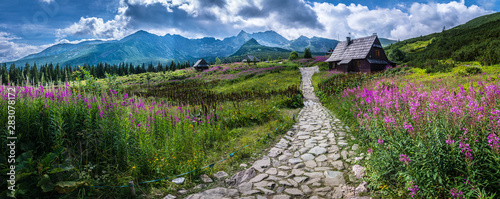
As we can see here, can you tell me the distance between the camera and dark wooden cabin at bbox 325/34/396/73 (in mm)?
32562

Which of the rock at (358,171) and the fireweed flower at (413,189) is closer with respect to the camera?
the fireweed flower at (413,189)

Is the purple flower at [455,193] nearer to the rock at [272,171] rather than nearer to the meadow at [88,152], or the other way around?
the rock at [272,171]

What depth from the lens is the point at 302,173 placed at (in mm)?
4586

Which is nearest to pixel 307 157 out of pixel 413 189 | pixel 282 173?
pixel 282 173

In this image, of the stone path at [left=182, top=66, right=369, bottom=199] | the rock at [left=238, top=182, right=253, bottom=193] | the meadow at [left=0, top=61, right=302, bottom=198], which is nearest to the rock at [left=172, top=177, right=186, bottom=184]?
the meadow at [left=0, top=61, right=302, bottom=198]

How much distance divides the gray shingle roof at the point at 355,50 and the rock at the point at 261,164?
32.6m

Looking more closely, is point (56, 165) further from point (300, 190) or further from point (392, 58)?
point (392, 58)

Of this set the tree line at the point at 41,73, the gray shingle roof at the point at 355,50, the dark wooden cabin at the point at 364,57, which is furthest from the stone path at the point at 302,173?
the gray shingle roof at the point at 355,50

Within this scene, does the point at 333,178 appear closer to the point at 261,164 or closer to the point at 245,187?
the point at 261,164

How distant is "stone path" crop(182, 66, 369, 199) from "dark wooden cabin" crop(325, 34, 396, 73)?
30098 mm

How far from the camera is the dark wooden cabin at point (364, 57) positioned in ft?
107

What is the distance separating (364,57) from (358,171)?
32.7 meters

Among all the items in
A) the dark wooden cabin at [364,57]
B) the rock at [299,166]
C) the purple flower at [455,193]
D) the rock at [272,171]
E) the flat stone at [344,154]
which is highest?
the dark wooden cabin at [364,57]

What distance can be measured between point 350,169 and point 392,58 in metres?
51.4
